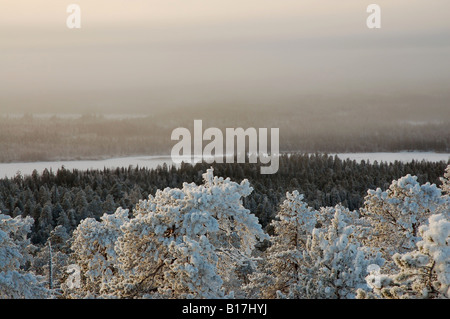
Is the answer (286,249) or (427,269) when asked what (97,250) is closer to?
(286,249)

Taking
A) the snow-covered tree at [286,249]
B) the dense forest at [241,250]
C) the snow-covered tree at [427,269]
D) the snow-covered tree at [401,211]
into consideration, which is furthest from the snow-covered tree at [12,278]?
the snow-covered tree at [401,211]

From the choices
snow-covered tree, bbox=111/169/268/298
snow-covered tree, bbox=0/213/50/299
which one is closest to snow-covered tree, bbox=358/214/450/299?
snow-covered tree, bbox=111/169/268/298

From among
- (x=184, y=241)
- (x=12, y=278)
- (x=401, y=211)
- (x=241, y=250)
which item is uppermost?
(x=184, y=241)

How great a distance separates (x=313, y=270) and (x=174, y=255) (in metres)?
5.00

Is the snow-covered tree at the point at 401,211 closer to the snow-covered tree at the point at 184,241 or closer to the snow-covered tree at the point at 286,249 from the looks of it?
the snow-covered tree at the point at 286,249

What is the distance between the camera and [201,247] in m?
16.7

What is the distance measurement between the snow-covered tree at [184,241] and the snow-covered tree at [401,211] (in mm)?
8188

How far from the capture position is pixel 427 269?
12.1m

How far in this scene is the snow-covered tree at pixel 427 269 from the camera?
1164cm

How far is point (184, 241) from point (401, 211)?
1174cm

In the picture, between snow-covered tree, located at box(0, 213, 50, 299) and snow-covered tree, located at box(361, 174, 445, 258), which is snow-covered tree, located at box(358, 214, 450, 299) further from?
snow-covered tree, located at box(0, 213, 50, 299)

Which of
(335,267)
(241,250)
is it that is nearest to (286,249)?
(241,250)
